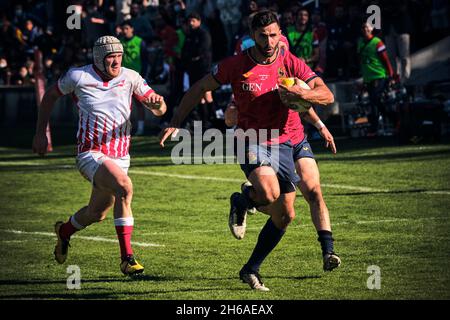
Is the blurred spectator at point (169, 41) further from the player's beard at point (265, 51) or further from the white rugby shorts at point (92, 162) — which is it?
the player's beard at point (265, 51)

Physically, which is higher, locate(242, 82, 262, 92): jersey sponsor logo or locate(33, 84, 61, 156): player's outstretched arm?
locate(242, 82, 262, 92): jersey sponsor logo

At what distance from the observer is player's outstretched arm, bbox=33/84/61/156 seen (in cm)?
1248

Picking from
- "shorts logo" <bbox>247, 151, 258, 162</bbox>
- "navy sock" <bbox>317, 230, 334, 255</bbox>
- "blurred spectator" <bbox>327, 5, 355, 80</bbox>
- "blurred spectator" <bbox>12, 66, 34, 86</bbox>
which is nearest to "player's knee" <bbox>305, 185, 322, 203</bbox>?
"navy sock" <bbox>317, 230, 334, 255</bbox>

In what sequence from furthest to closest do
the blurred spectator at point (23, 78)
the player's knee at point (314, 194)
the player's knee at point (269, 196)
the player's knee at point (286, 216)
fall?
the blurred spectator at point (23, 78), the player's knee at point (314, 194), the player's knee at point (286, 216), the player's knee at point (269, 196)

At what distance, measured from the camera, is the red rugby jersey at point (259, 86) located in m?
11.6

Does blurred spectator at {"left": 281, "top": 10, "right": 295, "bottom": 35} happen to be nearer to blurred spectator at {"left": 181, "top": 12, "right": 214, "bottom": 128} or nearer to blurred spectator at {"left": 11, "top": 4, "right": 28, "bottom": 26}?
blurred spectator at {"left": 181, "top": 12, "right": 214, "bottom": 128}

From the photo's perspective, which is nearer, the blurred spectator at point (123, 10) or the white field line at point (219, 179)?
the white field line at point (219, 179)

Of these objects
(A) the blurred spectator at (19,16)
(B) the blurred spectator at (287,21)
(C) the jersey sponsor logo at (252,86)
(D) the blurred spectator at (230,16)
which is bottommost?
(C) the jersey sponsor logo at (252,86)

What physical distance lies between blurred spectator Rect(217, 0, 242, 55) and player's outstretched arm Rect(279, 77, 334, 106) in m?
18.7

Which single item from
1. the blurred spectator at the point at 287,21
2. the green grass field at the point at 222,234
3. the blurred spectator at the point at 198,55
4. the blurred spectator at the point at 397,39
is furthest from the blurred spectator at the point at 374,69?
the blurred spectator at the point at 198,55

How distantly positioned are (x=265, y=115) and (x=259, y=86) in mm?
268

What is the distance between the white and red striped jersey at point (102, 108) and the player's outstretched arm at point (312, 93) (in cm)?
185

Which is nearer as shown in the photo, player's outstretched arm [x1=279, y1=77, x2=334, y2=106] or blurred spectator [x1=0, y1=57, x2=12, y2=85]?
player's outstretched arm [x1=279, y1=77, x2=334, y2=106]
